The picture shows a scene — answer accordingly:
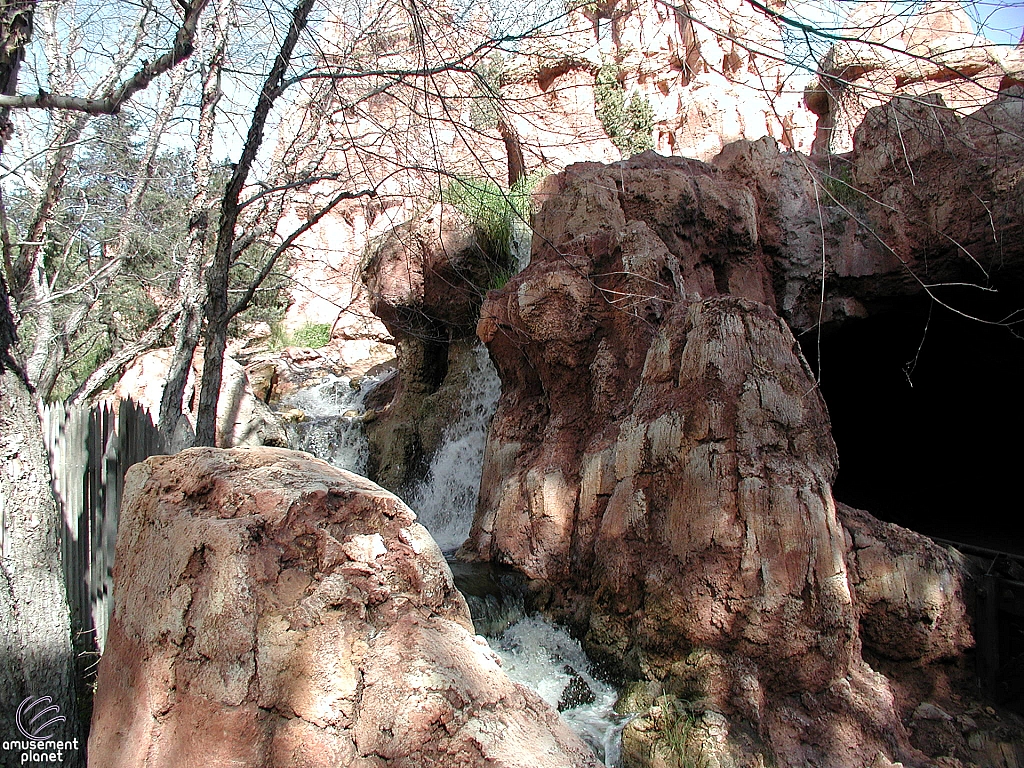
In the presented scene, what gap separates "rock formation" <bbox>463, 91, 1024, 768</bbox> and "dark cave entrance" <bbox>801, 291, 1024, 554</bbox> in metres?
2.50

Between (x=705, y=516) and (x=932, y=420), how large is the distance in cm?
921

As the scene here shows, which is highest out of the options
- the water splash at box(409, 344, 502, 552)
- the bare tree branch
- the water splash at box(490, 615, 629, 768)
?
the bare tree branch

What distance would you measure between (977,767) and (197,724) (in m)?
4.86

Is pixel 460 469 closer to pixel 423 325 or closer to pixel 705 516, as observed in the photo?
pixel 423 325

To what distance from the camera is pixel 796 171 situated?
968cm

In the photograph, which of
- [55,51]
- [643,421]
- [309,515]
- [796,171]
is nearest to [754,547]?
[643,421]

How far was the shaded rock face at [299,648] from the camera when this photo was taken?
2.00m

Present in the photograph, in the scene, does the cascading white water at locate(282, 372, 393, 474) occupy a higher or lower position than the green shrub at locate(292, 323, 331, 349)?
lower

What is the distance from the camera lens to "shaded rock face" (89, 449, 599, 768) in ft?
6.57

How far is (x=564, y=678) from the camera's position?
533 cm

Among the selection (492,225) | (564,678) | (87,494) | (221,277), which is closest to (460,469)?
(492,225)

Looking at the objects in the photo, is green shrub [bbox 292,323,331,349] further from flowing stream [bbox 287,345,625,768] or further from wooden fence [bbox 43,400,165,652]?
wooden fence [bbox 43,400,165,652]

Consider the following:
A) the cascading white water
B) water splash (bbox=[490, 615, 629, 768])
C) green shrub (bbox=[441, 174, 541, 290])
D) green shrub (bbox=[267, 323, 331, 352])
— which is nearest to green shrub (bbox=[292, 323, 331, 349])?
green shrub (bbox=[267, 323, 331, 352])

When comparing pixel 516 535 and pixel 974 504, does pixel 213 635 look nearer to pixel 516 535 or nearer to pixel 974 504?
pixel 516 535
